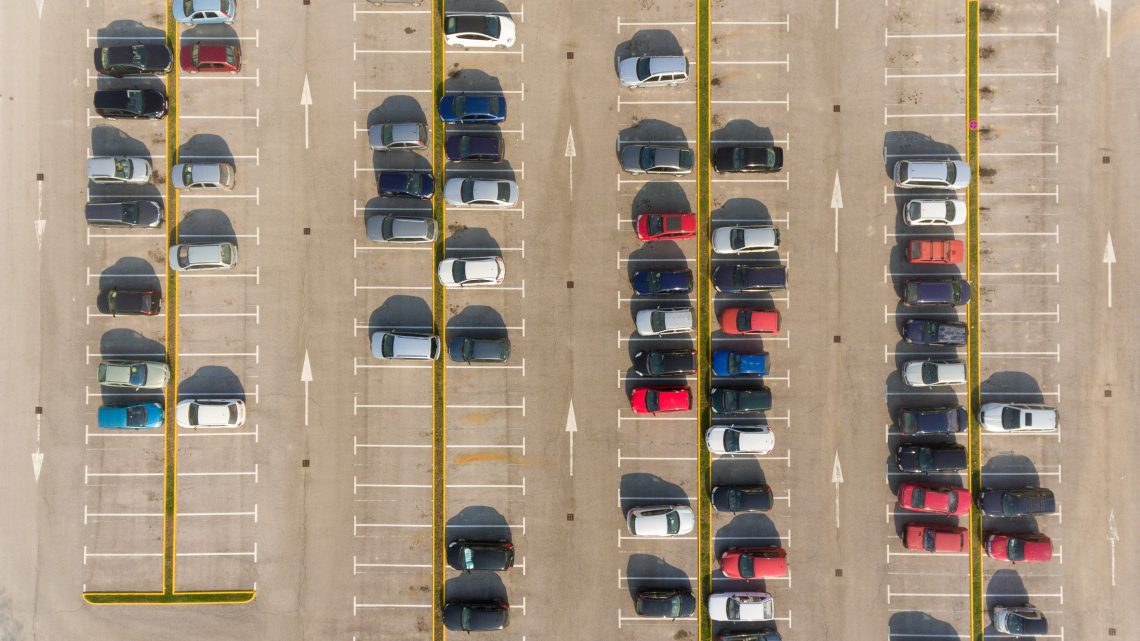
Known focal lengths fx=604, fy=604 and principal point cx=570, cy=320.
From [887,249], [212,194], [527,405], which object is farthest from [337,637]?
[887,249]

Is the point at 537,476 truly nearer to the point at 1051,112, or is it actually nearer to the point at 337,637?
the point at 337,637

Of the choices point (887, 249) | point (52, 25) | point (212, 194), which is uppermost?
point (52, 25)

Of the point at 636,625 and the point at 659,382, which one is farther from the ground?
the point at 659,382

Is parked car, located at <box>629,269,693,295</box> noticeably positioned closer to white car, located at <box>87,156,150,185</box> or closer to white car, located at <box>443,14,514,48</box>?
white car, located at <box>443,14,514,48</box>

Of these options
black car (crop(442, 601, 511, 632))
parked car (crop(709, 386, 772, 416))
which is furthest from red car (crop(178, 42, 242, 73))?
parked car (crop(709, 386, 772, 416))

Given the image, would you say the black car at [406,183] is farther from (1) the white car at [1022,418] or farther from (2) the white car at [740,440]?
(1) the white car at [1022,418]

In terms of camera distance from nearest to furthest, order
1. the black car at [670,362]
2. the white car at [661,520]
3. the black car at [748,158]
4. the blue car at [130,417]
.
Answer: the white car at [661,520], the black car at [748,158], the black car at [670,362], the blue car at [130,417]

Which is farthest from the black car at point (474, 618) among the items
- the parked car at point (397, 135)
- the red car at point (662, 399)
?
the parked car at point (397, 135)
